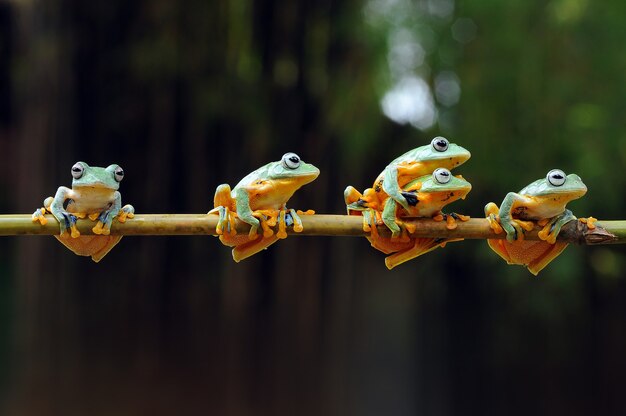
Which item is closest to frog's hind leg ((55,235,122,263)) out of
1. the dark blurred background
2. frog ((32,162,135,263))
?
frog ((32,162,135,263))

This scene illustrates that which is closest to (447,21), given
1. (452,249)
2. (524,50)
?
(524,50)

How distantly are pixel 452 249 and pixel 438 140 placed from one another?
3.34 meters

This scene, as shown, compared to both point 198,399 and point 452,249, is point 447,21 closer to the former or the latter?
point 452,249

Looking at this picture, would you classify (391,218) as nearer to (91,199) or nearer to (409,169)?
(409,169)

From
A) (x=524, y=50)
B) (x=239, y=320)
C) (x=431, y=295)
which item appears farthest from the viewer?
(x=431, y=295)

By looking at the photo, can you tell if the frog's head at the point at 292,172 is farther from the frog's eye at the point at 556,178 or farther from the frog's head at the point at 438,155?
the frog's eye at the point at 556,178

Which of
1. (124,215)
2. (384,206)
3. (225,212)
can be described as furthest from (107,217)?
(384,206)

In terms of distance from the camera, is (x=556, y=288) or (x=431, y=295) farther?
(x=431, y=295)

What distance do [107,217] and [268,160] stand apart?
318 centimetres

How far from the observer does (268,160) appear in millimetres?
4152

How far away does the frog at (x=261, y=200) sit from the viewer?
39.4 inches

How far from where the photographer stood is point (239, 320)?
4.30 meters

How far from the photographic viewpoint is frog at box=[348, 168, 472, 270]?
101cm

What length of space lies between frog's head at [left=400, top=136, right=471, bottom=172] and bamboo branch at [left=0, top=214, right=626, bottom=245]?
0.10 meters
